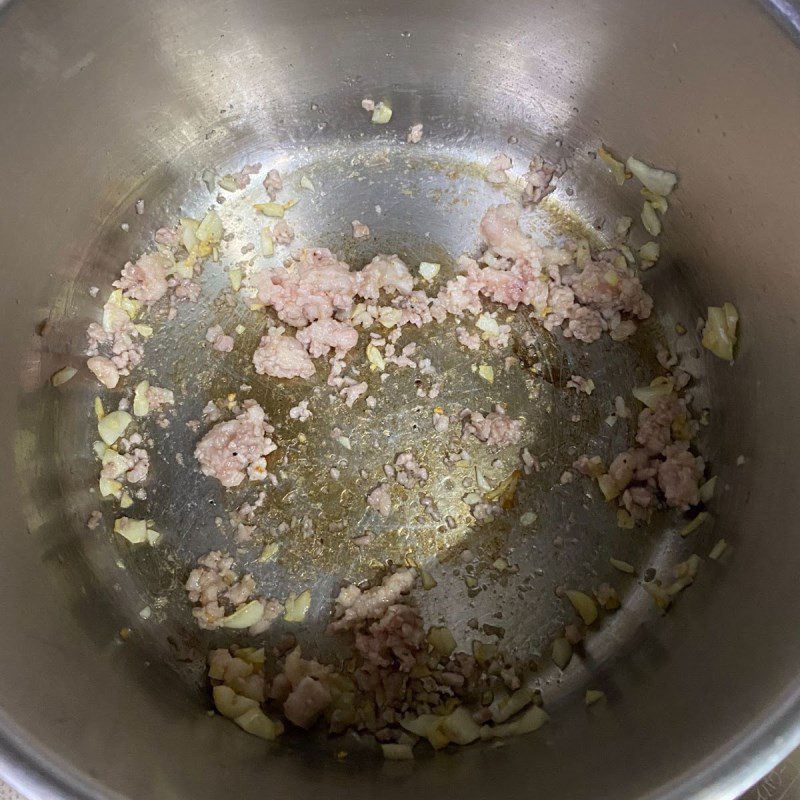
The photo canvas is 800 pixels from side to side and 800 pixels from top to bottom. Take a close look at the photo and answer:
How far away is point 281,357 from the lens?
1.41 meters

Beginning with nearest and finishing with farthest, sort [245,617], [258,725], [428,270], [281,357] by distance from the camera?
1. [258,725]
2. [245,617]
3. [281,357]
4. [428,270]

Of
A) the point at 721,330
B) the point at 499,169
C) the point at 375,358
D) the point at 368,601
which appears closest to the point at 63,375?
the point at 375,358

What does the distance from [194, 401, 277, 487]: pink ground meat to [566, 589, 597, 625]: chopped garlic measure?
70 centimetres

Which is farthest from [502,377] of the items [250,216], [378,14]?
[378,14]

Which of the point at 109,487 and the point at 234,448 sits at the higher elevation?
the point at 234,448

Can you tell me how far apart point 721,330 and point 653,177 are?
0.37 meters

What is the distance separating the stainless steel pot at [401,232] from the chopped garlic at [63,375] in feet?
0.09

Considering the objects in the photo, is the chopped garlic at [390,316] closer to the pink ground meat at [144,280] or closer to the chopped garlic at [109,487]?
the pink ground meat at [144,280]

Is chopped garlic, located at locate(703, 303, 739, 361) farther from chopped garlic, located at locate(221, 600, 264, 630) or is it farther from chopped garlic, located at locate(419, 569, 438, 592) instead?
chopped garlic, located at locate(221, 600, 264, 630)

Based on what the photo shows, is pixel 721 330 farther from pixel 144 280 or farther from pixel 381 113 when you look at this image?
pixel 144 280

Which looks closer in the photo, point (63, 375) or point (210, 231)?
point (63, 375)

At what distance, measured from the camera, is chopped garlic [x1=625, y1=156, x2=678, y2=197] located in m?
1.39

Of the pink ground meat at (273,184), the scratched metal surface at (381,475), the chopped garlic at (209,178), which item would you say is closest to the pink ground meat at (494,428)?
the scratched metal surface at (381,475)

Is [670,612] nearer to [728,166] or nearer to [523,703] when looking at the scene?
[523,703]
